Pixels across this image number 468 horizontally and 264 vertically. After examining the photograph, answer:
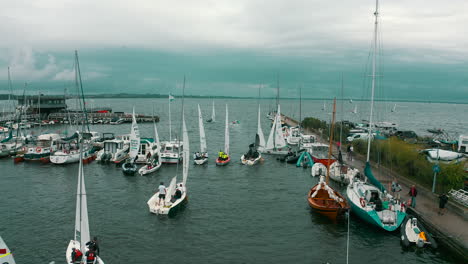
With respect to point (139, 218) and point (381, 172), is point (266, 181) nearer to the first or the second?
point (381, 172)

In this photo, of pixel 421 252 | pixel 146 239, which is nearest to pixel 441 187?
pixel 421 252

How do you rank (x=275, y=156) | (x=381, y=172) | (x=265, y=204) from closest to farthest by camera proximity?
(x=265, y=204), (x=381, y=172), (x=275, y=156)

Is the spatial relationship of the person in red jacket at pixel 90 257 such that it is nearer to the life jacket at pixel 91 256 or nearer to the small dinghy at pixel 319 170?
the life jacket at pixel 91 256

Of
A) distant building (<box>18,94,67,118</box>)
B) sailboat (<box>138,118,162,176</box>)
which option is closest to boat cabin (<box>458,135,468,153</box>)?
sailboat (<box>138,118,162,176</box>)

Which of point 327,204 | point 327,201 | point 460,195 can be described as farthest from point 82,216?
point 460,195

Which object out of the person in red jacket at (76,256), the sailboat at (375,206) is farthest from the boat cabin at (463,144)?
the person in red jacket at (76,256)

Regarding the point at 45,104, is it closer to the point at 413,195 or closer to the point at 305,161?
the point at 305,161

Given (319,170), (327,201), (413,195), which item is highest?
(413,195)
